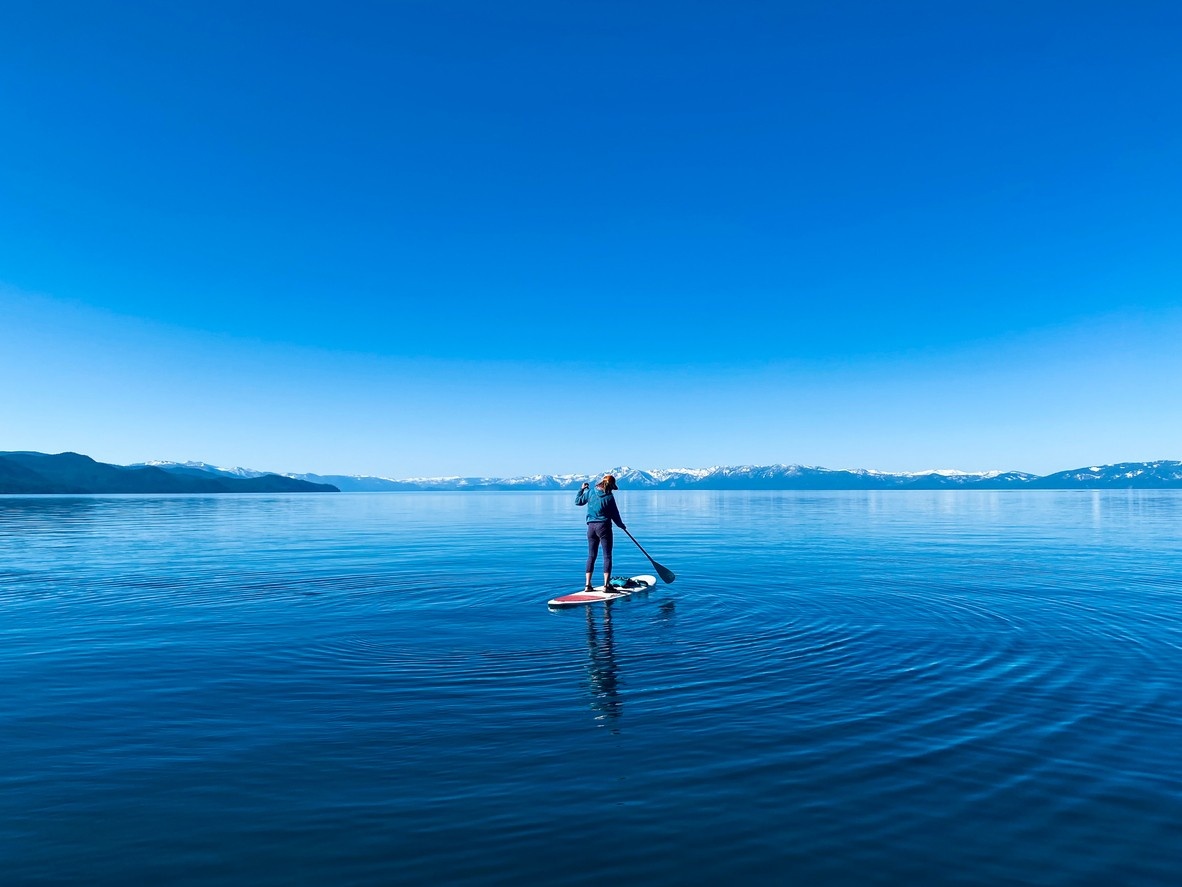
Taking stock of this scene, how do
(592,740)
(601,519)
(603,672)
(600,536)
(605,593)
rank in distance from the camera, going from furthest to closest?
1. (600,536)
2. (601,519)
3. (605,593)
4. (603,672)
5. (592,740)

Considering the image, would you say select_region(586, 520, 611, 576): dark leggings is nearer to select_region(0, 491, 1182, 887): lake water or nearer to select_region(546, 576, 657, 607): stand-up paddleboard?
select_region(546, 576, 657, 607): stand-up paddleboard

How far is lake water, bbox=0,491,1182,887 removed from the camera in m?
6.60

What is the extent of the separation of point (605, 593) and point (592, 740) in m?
13.2

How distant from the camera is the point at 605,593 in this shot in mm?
22703

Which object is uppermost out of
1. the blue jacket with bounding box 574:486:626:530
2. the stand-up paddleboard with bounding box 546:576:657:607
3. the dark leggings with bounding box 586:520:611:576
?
the blue jacket with bounding box 574:486:626:530

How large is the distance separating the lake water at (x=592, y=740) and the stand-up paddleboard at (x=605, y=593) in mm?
741

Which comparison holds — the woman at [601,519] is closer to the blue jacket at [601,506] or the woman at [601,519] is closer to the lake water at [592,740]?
the blue jacket at [601,506]

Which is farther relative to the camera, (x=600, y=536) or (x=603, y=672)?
(x=600, y=536)

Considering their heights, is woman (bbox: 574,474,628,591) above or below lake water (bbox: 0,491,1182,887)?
above

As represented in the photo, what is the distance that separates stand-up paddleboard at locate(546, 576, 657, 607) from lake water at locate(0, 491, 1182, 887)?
741 mm

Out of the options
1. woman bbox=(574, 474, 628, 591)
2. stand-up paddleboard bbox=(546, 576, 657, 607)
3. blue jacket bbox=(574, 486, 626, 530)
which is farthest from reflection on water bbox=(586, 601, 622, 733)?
blue jacket bbox=(574, 486, 626, 530)

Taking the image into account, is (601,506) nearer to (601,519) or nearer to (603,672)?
(601,519)

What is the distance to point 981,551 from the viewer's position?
3878 centimetres

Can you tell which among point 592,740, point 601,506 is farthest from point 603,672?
point 601,506
